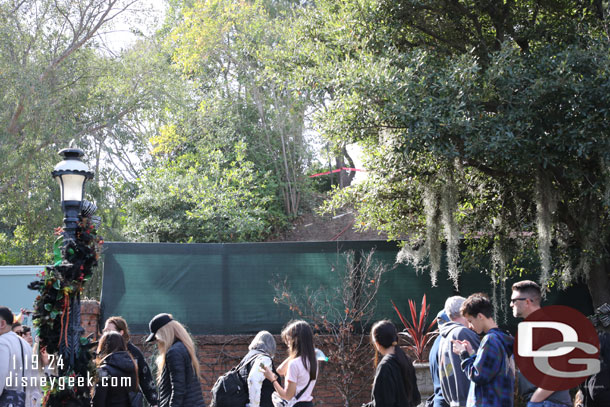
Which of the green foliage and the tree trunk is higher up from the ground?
the green foliage

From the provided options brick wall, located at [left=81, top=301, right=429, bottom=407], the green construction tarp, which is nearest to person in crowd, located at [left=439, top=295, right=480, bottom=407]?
brick wall, located at [left=81, top=301, right=429, bottom=407]

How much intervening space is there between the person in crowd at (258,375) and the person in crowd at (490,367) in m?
1.76

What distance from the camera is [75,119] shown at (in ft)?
56.6

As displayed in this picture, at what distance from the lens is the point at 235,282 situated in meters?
9.70

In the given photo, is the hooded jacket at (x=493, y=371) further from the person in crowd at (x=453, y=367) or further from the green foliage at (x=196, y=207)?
the green foliage at (x=196, y=207)

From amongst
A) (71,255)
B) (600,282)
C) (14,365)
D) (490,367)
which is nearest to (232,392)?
(14,365)

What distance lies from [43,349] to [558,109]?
641cm

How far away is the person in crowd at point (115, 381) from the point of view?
539cm

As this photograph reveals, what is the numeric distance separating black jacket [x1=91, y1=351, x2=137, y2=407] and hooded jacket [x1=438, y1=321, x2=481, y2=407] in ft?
8.91

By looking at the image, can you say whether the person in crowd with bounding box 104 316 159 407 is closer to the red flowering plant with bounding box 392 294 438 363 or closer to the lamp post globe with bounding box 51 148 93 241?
the lamp post globe with bounding box 51 148 93 241

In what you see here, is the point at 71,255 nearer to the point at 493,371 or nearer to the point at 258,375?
the point at 258,375

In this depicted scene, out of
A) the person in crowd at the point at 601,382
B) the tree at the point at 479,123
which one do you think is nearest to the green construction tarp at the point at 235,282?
the tree at the point at 479,123

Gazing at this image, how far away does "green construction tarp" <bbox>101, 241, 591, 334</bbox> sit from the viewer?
954 centimetres

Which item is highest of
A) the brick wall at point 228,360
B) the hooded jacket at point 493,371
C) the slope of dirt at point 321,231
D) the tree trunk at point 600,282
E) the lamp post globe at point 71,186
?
the slope of dirt at point 321,231
